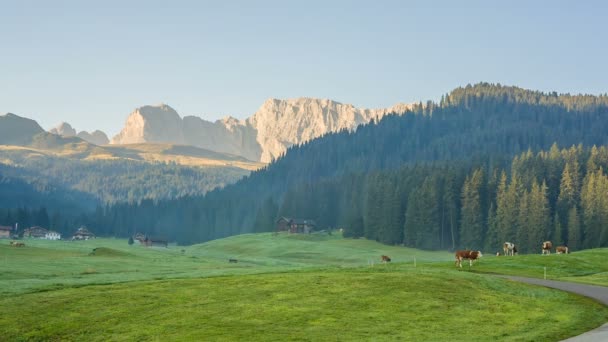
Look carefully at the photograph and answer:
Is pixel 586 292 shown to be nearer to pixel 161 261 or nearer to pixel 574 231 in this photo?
pixel 161 261

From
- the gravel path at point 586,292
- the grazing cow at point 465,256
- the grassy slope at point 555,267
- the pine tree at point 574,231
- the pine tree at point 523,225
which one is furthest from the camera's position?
the pine tree at point 523,225

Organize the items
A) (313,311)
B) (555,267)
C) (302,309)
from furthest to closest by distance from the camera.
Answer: (555,267) → (302,309) → (313,311)

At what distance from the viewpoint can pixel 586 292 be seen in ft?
170

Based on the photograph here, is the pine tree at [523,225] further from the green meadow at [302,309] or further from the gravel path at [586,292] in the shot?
the green meadow at [302,309]

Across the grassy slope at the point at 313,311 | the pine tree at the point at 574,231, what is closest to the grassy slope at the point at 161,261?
the grassy slope at the point at 313,311

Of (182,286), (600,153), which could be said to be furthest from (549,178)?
(182,286)

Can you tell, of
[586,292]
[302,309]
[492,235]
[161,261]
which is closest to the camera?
[302,309]

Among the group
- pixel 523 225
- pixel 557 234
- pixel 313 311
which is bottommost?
pixel 313 311

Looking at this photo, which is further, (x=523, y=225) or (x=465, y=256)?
(x=523, y=225)

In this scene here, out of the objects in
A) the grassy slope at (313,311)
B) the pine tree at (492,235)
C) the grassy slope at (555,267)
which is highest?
the pine tree at (492,235)

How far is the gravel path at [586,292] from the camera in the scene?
115 ft

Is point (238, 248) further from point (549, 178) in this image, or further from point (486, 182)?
point (549, 178)

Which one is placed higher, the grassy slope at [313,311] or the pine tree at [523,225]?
the pine tree at [523,225]

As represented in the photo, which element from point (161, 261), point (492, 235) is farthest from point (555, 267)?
point (492, 235)
